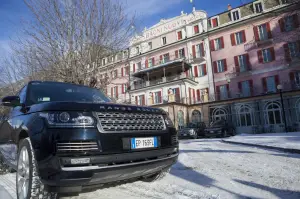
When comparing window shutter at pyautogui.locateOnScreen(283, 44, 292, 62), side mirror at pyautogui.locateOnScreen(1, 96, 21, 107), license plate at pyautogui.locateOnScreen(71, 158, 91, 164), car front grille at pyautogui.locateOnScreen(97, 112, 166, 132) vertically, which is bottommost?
license plate at pyautogui.locateOnScreen(71, 158, 91, 164)

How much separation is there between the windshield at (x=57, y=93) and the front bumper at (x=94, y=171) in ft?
4.42

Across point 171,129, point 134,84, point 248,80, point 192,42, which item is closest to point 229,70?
point 248,80

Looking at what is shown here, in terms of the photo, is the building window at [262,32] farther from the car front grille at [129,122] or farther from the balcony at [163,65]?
the car front grille at [129,122]

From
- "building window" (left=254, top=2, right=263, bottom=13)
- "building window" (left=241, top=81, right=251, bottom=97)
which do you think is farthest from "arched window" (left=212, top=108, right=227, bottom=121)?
"building window" (left=254, top=2, right=263, bottom=13)

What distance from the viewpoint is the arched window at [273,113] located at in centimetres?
2064

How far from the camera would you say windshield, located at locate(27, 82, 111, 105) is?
3039 millimetres

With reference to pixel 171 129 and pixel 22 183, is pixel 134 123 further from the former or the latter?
pixel 22 183

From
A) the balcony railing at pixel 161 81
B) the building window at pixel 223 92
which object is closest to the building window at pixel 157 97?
the balcony railing at pixel 161 81

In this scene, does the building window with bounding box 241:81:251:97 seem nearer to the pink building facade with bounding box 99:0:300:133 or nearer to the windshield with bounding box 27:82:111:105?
the pink building facade with bounding box 99:0:300:133

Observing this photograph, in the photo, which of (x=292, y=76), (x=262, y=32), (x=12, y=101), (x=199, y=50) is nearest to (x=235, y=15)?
(x=262, y=32)

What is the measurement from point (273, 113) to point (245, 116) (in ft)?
8.68

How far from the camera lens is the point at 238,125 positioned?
2233cm

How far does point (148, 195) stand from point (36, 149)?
5.02 feet

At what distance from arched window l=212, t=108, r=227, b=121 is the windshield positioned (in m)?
21.7
